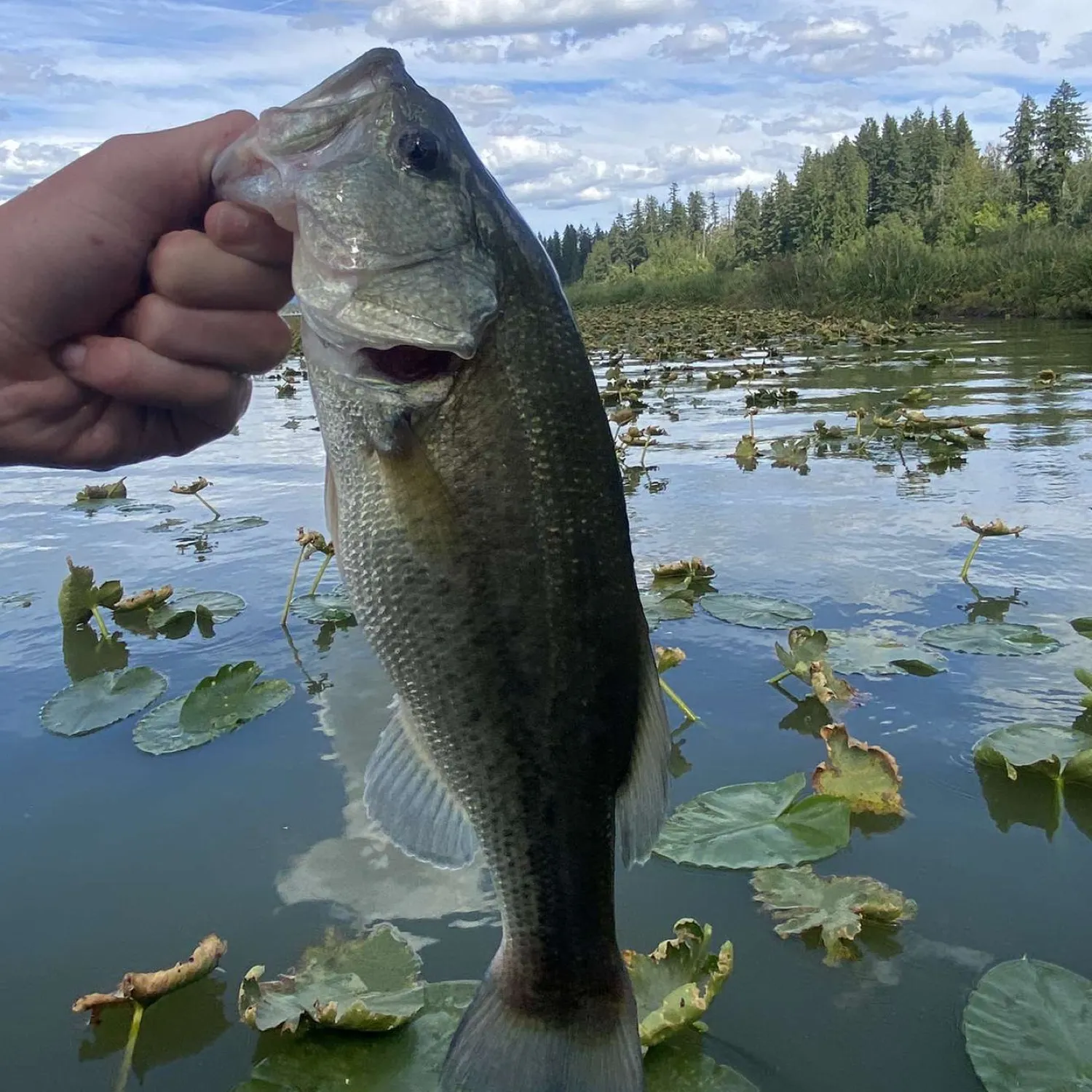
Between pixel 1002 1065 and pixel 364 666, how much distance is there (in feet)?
7.70

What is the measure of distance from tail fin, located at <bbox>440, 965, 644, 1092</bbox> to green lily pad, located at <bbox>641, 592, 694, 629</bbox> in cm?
224

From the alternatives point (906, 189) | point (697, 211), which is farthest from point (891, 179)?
point (697, 211)

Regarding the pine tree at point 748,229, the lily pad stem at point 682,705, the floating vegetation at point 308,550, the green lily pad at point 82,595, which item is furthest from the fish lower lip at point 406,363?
the pine tree at point 748,229

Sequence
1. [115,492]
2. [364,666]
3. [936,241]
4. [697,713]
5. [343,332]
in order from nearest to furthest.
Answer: [343,332], [697,713], [364,666], [115,492], [936,241]

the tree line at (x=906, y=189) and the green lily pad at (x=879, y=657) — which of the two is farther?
the tree line at (x=906, y=189)

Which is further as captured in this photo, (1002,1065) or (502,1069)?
(1002,1065)

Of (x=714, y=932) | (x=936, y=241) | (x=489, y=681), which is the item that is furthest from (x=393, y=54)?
(x=936, y=241)

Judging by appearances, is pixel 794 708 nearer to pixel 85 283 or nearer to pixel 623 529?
pixel 623 529

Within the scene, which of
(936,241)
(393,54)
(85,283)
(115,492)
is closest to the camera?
(393,54)

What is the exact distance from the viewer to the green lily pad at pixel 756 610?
12.2 feet

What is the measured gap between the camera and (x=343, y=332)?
1618mm

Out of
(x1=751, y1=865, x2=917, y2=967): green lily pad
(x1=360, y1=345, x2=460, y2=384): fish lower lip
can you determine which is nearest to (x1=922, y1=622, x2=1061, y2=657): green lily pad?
(x1=751, y1=865, x2=917, y2=967): green lily pad

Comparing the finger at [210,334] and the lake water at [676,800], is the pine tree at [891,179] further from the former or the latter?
the finger at [210,334]

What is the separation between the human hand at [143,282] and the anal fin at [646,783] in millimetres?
972
